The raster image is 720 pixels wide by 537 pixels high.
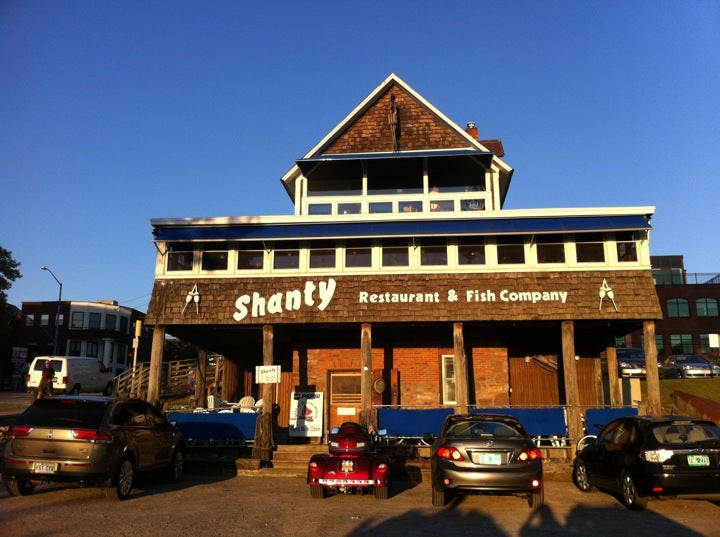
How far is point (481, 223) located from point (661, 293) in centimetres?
4560

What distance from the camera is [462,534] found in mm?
7973

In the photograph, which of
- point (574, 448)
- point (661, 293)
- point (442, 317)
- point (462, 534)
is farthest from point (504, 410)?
point (661, 293)

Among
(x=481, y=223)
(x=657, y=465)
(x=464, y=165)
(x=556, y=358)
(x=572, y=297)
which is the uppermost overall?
(x=464, y=165)

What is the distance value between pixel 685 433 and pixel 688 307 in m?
52.5

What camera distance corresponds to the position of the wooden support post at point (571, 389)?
1578cm

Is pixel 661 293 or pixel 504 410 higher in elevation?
pixel 661 293

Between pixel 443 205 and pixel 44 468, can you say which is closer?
pixel 44 468

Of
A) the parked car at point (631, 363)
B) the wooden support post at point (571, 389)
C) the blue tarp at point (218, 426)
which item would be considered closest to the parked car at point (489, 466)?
the wooden support post at point (571, 389)

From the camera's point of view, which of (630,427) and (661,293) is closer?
(630,427)

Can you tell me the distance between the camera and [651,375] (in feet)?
54.0

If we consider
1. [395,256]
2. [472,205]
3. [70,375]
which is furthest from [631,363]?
[70,375]

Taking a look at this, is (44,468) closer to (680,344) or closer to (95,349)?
(680,344)

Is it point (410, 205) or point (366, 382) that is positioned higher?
point (410, 205)

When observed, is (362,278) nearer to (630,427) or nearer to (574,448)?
(574,448)
